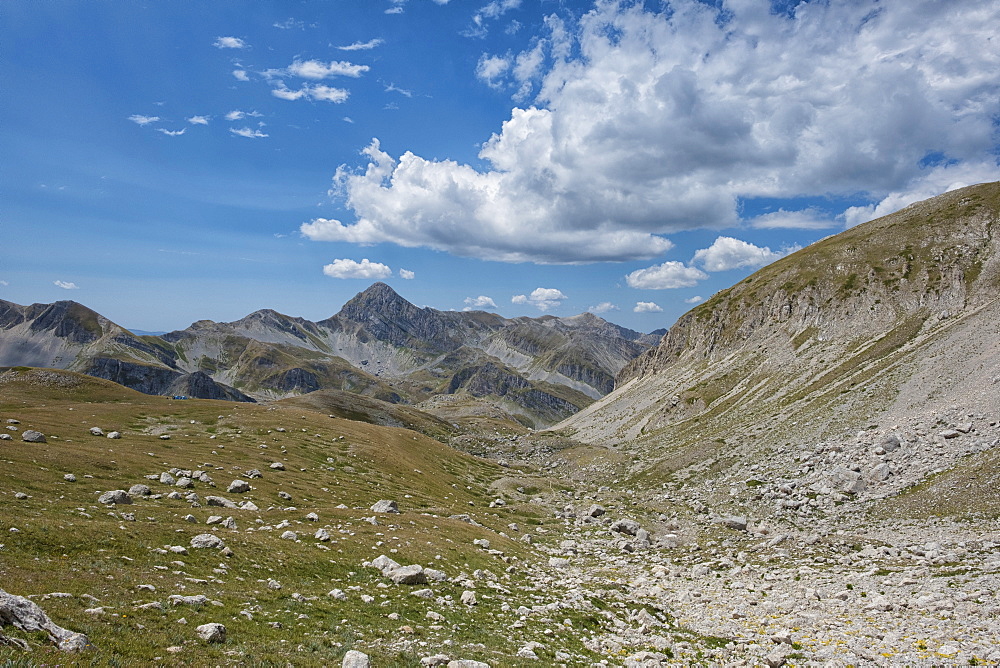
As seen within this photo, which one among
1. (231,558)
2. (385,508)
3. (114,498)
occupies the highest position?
(114,498)

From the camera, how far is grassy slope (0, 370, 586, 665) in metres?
15.0

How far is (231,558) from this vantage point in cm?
2362

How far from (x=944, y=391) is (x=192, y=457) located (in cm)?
8884

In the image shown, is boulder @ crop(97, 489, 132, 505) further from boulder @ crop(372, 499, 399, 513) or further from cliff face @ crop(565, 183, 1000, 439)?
cliff face @ crop(565, 183, 1000, 439)

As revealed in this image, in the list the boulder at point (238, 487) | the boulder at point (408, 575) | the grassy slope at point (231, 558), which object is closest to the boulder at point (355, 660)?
the grassy slope at point (231, 558)

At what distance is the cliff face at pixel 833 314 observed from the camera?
332 feet

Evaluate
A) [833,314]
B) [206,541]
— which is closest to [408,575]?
[206,541]

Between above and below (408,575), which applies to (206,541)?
above

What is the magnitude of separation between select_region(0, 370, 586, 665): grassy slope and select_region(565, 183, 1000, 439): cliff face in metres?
79.8

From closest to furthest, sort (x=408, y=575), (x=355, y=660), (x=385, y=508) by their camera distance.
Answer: (x=355, y=660)
(x=408, y=575)
(x=385, y=508)

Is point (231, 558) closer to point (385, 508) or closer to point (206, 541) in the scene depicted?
point (206, 541)

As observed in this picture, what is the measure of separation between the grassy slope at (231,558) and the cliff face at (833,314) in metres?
79.8

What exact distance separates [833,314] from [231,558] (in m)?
142

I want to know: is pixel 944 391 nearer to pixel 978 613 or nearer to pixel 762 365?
pixel 978 613
